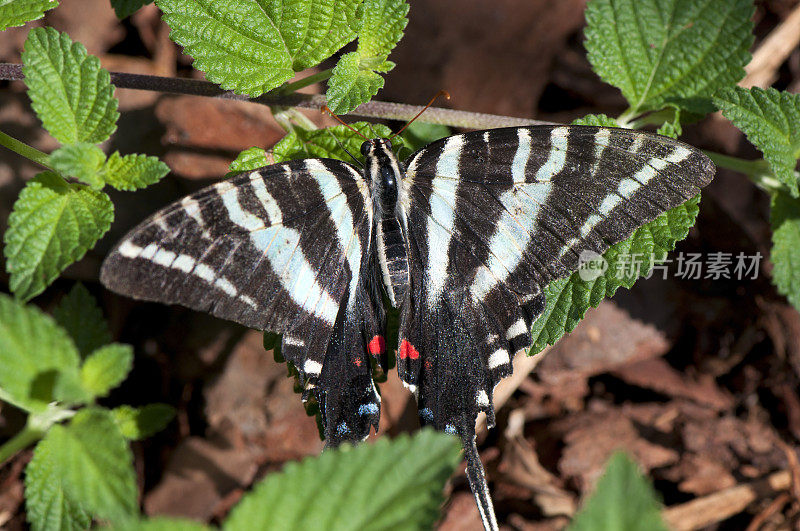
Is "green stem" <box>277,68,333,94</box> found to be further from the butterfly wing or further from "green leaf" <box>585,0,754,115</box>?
"green leaf" <box>585,0,754,115</box>

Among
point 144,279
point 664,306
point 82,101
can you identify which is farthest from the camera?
point 664,306

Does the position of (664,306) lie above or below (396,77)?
below

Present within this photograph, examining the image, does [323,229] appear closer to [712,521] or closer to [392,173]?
[392,173]

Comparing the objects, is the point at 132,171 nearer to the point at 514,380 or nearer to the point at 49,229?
the point at 49,229

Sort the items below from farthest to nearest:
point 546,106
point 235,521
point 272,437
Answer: point 546,106 → point 272,437 → point 235,521

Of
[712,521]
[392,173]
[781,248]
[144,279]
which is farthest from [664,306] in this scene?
[144,279]

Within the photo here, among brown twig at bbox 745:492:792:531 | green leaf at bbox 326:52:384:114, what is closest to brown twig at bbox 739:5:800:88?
brown twig at bbox 745:492:792:531

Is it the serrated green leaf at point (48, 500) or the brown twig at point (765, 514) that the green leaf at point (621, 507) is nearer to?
the serrated green leaf at point (48, 500)
